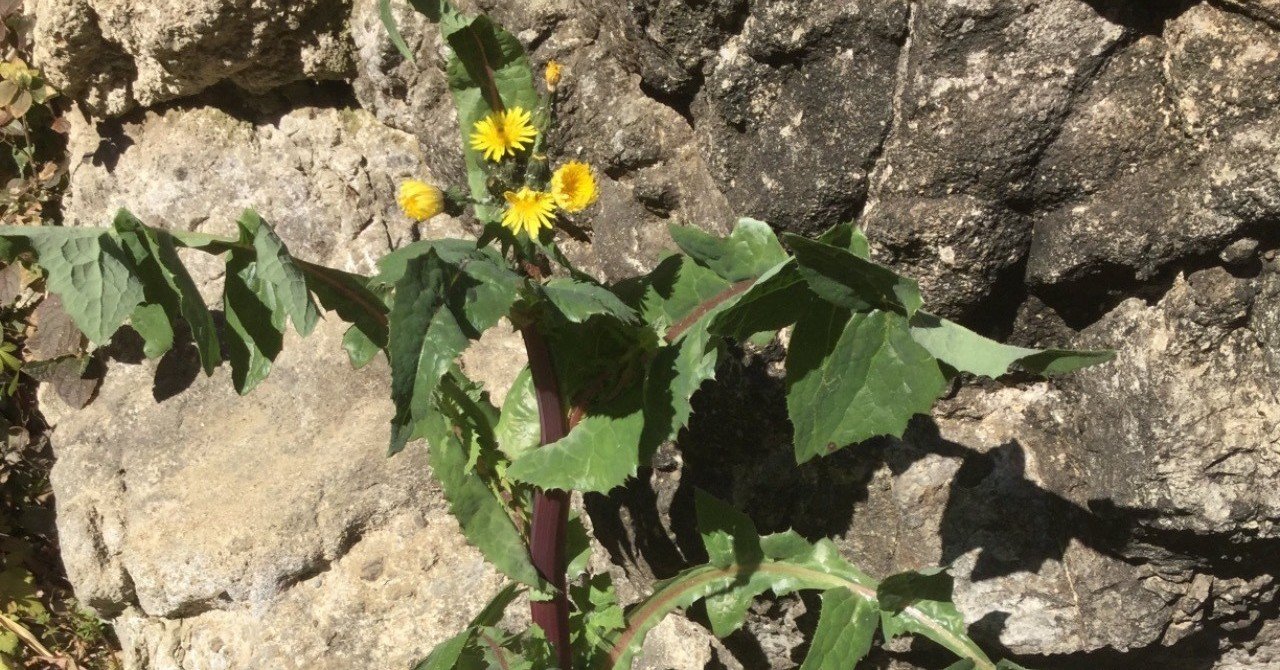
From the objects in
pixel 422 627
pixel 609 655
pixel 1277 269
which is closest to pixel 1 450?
pixel 422 627

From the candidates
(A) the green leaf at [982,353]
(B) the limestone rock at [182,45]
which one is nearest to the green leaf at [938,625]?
(A) the green leaf at [982,353]

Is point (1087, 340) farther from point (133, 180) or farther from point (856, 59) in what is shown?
point (133, 180)

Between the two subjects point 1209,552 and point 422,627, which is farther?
point 422,627

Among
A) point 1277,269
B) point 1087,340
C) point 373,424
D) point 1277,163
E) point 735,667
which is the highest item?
point 1277,163

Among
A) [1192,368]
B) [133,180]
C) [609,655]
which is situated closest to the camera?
[1192,368]

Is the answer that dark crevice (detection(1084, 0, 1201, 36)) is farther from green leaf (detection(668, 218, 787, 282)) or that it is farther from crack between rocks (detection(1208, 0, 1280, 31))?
green leaf (detection(668, 218, 787, 282))

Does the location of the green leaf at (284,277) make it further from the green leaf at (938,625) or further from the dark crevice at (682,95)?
the green leaf at (938,625)
